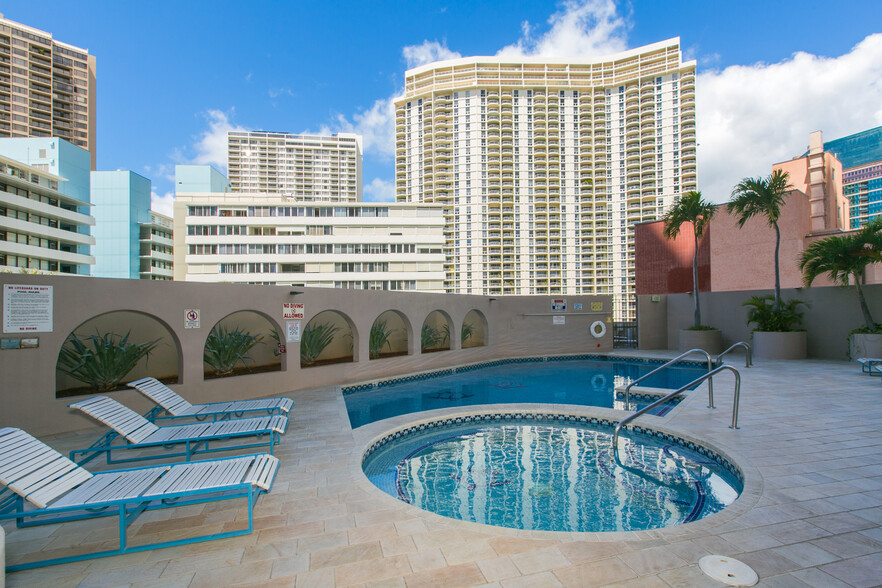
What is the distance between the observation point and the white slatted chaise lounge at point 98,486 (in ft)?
8.95

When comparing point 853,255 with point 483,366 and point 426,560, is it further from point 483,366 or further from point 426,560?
point 426,560

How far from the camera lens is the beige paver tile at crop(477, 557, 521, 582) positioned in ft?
8.20

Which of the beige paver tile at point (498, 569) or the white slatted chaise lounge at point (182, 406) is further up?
the white slatted chaise lounge at point (182, 406)

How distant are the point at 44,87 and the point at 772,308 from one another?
8790 centimetres

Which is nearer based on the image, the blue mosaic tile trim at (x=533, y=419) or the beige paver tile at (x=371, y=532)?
the beige paver tile at (x=371, y=532)

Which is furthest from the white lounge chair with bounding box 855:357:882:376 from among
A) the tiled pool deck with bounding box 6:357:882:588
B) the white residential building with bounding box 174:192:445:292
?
the white residential building with bounding box 174:192:445:292

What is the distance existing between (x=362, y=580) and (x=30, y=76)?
86248 mm

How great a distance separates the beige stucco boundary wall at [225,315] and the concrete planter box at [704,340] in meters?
4.00

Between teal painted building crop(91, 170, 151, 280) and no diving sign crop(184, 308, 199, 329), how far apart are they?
58.5 meters

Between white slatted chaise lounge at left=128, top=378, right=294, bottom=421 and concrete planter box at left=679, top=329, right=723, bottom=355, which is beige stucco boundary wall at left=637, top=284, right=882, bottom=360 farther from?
white slatted chaise lounge at left=128, top=378, right=294, bottom=421

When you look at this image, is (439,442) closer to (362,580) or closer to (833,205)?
(362,580)

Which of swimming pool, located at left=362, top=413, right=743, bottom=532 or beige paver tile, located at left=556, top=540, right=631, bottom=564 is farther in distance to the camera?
swimming pool, located at left=362, top=413, right=743, bottom=532

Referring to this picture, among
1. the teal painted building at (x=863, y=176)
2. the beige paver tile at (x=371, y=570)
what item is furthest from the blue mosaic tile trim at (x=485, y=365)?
the teal painted building at (x=863, y=176)

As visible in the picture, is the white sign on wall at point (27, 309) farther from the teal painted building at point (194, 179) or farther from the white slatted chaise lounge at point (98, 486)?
the teal painted building at point (194, 179)
